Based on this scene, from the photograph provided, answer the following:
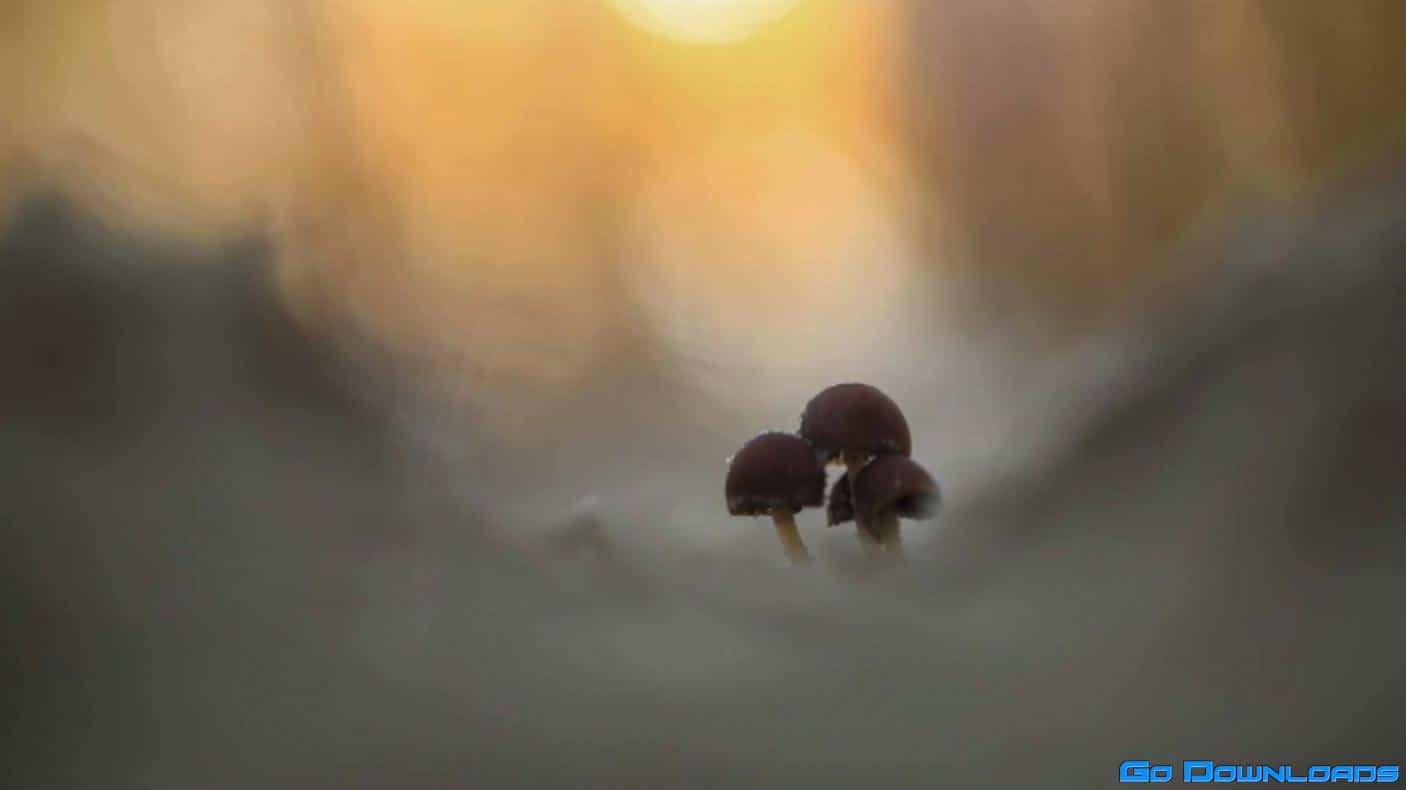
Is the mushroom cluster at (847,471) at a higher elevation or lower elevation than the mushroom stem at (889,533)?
higher

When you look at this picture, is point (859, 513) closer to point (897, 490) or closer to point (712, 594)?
point (897, 490)

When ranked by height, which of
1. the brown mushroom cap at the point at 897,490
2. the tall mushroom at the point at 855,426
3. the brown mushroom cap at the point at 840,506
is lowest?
the brown mushroom cap at the point at 897,490

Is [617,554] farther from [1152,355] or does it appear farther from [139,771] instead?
[1152,355]

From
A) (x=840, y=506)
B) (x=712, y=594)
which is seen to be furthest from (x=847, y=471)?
(x=712, y=594)

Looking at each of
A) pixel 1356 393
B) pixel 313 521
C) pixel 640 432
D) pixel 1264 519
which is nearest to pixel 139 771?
pixel 313 521

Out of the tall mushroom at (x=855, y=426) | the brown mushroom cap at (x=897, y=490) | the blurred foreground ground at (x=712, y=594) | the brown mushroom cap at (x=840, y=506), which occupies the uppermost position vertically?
the tall mushroom at (x=855, y=426)

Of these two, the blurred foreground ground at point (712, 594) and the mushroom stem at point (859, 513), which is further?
the mushroom stem at point (859, 513)
